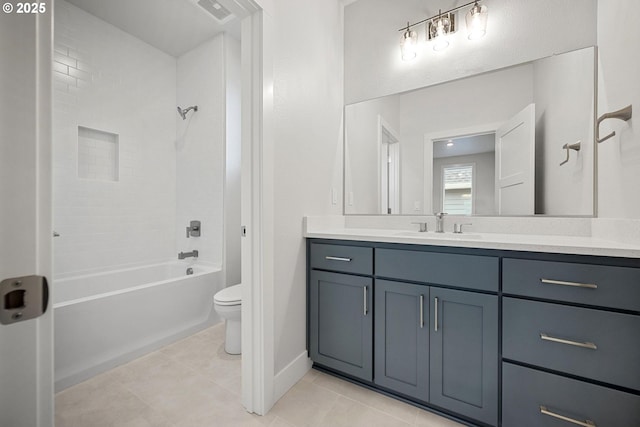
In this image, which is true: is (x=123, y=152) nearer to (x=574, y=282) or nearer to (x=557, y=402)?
(x=574, y=282)

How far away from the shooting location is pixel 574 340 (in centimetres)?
101

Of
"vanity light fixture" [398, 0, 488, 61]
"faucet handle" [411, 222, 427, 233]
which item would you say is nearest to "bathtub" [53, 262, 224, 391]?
"faucet handle" [411, 222, 427, 233]

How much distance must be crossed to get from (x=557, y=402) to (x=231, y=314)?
183cm

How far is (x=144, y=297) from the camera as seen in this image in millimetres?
1965

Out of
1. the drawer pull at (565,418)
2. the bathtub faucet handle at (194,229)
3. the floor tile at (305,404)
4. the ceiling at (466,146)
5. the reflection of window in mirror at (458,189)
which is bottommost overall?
the floor tile at (305,404)

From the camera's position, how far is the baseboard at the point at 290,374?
1.48 m

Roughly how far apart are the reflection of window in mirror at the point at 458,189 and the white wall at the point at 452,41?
64cm

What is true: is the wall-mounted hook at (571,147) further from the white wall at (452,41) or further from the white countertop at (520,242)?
the white wall at (452,41)

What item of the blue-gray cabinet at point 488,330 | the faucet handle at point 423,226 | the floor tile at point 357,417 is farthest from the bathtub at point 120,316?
the faucet handle at point 423,226

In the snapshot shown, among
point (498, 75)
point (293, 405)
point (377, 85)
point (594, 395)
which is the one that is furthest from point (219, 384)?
point (498, 75)

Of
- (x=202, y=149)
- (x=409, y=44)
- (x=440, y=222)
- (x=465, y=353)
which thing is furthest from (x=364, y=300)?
(x=202, y=149)

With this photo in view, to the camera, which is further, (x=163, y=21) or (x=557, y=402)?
(x=163, y=21)

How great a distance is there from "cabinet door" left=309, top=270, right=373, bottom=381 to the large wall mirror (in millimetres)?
731

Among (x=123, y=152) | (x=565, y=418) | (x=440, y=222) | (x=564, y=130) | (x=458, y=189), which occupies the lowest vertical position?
(x=565, y=418)
